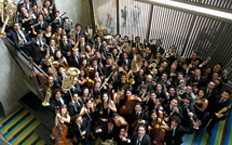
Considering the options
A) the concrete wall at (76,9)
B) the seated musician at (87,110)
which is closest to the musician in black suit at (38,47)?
the concrete wall at (76,9)

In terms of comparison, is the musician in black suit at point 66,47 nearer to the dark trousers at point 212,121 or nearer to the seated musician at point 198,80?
the seated musician at point 198,80

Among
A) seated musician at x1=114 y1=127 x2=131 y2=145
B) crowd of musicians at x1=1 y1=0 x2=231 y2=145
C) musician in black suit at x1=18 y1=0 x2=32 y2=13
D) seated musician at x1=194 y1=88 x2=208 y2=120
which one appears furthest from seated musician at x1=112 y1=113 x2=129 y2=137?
musician in black suit at x1=18 y1=0 x2=32 y2=13

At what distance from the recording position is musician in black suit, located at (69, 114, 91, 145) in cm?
387

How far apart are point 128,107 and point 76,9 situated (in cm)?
516

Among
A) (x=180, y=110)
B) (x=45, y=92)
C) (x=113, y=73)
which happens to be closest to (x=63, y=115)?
(x=45, y=92)

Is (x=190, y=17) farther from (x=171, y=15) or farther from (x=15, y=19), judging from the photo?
(x=15, y=19)

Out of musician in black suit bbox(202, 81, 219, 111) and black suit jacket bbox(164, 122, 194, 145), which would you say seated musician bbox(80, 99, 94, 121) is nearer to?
black suit jacket bbox(164, 122, 194, 145)

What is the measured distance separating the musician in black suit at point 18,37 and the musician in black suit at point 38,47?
174 mm

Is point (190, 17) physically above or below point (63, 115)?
above

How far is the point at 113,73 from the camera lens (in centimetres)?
492

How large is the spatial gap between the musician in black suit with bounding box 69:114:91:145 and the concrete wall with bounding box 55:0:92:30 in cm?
478

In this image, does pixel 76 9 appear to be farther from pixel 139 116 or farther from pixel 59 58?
pixel 139 116

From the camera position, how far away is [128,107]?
14.2 ft

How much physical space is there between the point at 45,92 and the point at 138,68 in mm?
2765
